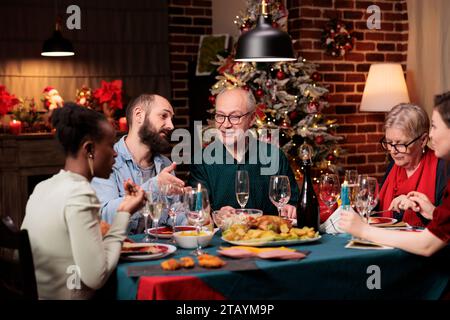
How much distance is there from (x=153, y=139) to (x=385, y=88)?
113 inches

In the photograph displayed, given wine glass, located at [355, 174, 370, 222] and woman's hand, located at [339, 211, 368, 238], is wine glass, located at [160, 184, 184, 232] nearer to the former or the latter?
woman's hand, located at [339, 211, 368, 238]

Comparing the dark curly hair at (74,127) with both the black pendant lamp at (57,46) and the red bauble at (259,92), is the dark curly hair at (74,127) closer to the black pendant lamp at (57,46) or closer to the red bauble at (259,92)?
the red bauble at (259,92)

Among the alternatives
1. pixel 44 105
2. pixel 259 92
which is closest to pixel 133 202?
pixel 259 92

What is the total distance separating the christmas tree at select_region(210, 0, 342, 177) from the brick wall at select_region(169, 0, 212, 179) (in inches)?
64.9

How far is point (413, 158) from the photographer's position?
3623mm

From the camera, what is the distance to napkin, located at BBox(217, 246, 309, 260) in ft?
8.57

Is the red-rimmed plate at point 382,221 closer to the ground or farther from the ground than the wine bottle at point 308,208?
closer to the ground

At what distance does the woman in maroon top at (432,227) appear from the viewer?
2689 millimetres

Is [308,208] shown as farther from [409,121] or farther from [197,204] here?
[409,121]

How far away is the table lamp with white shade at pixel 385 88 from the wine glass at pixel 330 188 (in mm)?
2917

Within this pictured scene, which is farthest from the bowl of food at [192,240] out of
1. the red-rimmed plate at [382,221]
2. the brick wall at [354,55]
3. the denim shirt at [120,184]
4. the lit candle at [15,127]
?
the lit candle at [15,127]
